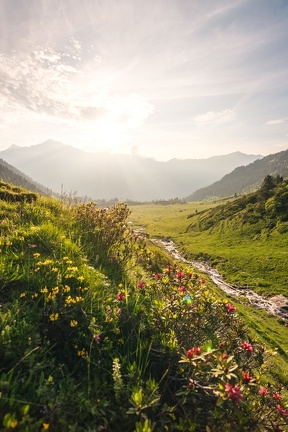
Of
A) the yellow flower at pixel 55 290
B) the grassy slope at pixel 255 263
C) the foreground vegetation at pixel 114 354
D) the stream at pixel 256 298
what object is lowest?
the stream at pixel 256 298

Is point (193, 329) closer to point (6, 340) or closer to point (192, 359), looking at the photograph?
point (192, 359)

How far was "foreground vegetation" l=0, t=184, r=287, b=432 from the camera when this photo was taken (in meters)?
3.44

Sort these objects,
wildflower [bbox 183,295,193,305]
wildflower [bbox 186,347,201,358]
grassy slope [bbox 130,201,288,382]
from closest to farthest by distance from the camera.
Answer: wildflower [bbox 186,347,201,358] < wildflower [bbox 183,295,193,305] < grassy slope [bbox 130,201,288,382]

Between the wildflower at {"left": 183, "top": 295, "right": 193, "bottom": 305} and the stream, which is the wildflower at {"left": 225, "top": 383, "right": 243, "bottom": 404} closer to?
the wildflower at {"left": 183, "top": 295, "right": 193, "bottom": 305}

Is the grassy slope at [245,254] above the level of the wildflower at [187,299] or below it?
below

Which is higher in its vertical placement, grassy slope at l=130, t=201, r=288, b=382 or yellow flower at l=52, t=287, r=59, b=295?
yellow flower at l=52, t=287, r=59, b=295

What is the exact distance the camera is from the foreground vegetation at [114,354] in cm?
344

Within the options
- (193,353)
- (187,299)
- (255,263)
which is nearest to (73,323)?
(193,353)

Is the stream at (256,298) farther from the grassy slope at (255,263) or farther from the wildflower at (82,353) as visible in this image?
the wildflower at (82,353)

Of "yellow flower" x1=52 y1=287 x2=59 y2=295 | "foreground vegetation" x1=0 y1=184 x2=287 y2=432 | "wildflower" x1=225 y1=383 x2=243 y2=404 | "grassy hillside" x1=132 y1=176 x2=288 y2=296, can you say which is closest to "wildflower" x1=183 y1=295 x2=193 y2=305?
"foreground vegetation" x1=0 y1=184 x2=287 y2=432

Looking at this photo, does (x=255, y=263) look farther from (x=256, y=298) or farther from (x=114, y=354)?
(x=114, y=354)

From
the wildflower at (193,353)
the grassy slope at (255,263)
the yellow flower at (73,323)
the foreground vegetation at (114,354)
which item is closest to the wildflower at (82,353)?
the foreground vegetation at (114,354)

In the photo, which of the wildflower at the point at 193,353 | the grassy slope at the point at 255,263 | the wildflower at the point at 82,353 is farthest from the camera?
the grassy slope at the point at 255,263

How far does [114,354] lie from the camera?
177 inches
